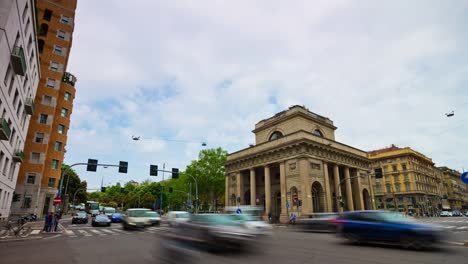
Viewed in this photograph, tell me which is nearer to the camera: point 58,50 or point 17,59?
point 17,59

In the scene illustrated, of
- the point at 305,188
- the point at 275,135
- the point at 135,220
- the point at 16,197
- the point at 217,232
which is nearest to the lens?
the point at 217,232

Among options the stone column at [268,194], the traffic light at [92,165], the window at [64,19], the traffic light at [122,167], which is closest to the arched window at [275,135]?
the stone column at [268,194]

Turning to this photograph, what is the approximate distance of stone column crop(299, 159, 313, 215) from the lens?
3164 cm

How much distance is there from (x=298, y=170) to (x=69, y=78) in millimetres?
40646

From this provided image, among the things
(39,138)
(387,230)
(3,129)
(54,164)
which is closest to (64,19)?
(39,138)

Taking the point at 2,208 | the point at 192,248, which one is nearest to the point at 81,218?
the point at 2,208

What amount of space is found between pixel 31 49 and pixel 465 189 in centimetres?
13854

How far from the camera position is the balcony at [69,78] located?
145 feet

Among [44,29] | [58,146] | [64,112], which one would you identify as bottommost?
[58,146]

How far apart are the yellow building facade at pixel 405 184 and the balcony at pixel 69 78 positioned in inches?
2678

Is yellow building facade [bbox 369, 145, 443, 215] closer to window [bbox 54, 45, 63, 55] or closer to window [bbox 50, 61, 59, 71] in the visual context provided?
window [bbox 50, 61, 59, 71]

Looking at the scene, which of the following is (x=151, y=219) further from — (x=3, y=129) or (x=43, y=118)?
(x=43, y=118)

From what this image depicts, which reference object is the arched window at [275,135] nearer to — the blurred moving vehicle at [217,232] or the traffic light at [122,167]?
the traffic light at [122,167]

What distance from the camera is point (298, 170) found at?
33656 millimetres
